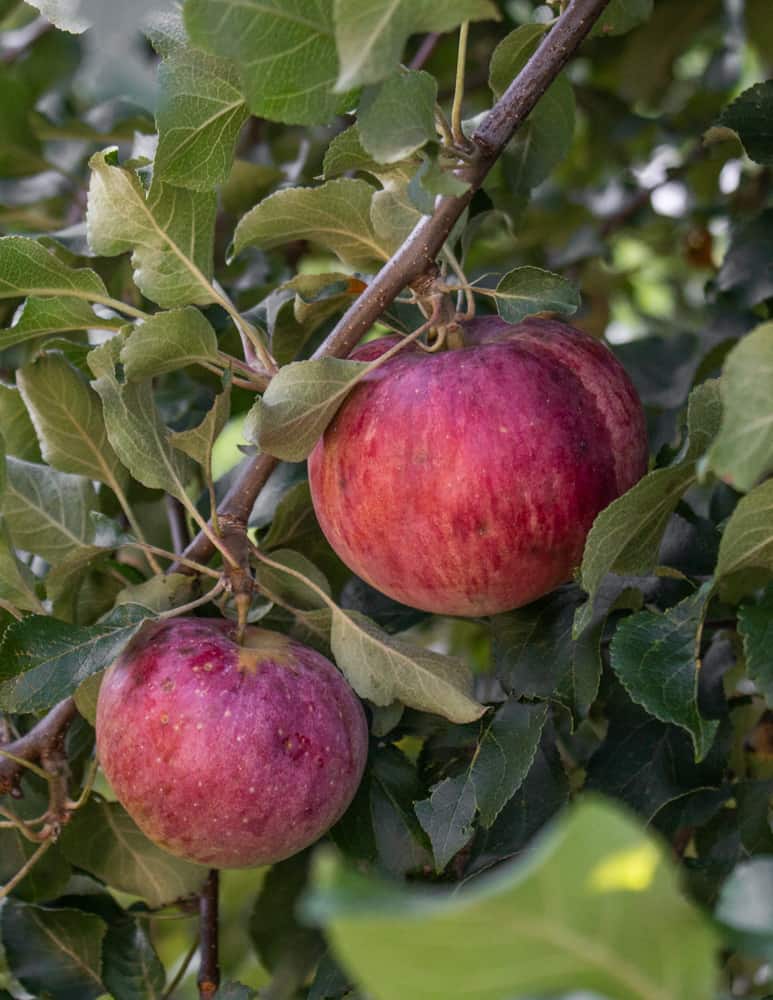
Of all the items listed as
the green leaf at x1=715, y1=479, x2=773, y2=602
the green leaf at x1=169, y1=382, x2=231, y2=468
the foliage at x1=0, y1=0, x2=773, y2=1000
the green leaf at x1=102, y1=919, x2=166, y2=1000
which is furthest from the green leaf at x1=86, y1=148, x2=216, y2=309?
the green leaf at x1=102, y1=919, x2=166, y2=1000

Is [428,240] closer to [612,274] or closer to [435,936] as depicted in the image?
[435,936]

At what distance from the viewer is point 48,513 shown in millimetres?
1048

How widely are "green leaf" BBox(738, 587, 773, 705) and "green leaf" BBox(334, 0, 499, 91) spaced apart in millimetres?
395

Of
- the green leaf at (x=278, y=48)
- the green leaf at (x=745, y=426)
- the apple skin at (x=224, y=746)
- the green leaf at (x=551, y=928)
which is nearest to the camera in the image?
the green leaf at (x=551, y=928)

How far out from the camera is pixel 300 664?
869mm

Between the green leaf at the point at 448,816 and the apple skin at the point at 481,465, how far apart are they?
130mm

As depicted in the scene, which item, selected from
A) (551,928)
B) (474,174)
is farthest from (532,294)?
(551,928)

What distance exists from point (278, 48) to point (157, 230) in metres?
0.24

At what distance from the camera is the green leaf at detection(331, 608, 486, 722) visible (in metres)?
0.87

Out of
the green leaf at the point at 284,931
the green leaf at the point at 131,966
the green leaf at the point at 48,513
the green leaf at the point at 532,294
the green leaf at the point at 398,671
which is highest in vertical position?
the green leaf at the point at 532,294

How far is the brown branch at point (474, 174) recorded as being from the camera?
0.83m

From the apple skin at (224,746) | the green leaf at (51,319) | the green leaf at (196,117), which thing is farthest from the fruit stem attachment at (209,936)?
the green leaf at (196,117)

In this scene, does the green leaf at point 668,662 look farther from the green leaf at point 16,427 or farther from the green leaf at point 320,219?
the green leaf at point 16,427

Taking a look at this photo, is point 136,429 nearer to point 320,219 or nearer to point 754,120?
point 320,219
